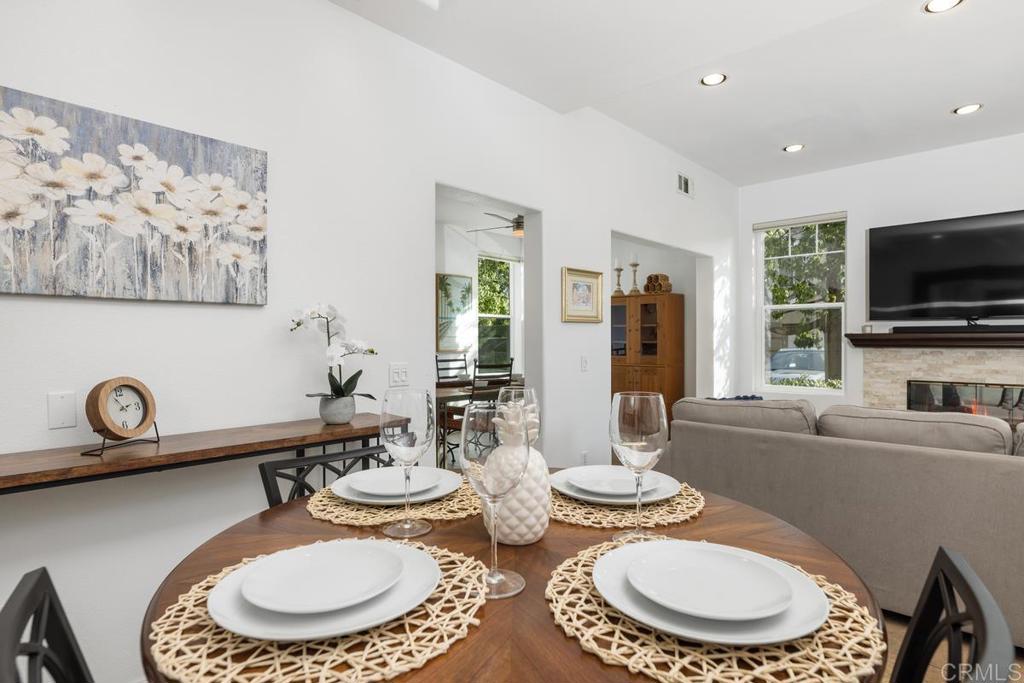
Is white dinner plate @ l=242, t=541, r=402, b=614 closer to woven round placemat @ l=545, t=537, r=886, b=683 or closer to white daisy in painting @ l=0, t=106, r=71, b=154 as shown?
woven round placemat @ l=545, t=537, r=886, b=683

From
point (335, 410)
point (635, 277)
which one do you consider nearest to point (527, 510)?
point (335, 410)

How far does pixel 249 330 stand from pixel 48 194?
0.72 metres

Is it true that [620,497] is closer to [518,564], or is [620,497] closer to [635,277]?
[518,564]

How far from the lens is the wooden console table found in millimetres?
1362

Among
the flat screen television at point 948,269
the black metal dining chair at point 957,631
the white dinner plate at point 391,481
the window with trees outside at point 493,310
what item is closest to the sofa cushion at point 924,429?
the black metal dining chair at point 957,631

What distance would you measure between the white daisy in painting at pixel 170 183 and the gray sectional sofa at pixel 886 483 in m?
2.35

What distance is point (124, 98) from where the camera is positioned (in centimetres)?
176

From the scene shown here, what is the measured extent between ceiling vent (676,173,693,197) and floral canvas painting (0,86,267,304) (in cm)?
374

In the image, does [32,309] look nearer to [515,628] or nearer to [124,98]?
[124,98]

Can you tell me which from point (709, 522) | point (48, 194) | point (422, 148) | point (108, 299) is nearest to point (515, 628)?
point (709, 522)

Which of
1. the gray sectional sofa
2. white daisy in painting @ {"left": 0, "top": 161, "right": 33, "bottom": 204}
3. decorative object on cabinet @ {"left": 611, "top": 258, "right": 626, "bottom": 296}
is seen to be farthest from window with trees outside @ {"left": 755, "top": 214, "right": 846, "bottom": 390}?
white daisy in painting @ {"left": 0, "top": 161, "right": 33, "bottom": 204}

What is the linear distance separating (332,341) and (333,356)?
180mm

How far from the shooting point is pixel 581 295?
3.68 metres

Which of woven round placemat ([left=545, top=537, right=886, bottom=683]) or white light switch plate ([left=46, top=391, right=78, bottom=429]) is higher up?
white light switch plate ([left=46, top=391, right=78, bottom=429])
